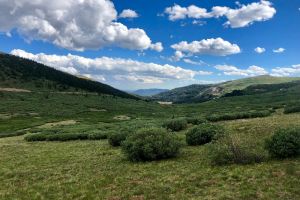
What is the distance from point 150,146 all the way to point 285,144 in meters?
9.27

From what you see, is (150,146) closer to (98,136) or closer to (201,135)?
(201,135)

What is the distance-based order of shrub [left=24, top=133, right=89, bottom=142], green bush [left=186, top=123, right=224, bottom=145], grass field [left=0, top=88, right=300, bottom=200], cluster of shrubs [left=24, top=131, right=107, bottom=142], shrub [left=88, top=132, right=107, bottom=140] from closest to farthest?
grass field [left=0, top=88, right=300, bottom=200] → green bush [left=186, top=123, right=224, bottom=145] → shrub [left=88, top=132, right=107, bottom=140] → cluster of shrubs [left=24, top=131, right=107, bottom=142] → shrub [left=24, top=133, right=89, bottom=142]

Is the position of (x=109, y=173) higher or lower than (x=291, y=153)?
lower

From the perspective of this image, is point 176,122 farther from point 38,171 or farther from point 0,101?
point 0,101

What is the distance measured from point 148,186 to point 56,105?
447 ft

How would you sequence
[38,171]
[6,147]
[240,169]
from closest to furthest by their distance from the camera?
[240,169] → [38,171] → [6,147]

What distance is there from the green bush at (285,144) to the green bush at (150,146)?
697cm

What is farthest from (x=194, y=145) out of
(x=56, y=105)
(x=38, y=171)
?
(x=56, y=105)

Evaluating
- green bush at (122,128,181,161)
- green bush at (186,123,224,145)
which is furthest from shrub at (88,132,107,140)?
green bush at (122,128,181,161)

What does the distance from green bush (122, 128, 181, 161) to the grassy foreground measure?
0.87 metres

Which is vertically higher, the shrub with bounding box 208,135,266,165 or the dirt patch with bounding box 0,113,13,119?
the shrub with bounding box 208,135,266,165

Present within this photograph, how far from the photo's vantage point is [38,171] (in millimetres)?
26875

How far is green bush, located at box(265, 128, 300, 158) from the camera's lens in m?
22.9

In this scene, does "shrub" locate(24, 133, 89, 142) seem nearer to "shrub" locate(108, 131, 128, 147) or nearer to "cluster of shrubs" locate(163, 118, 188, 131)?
"cluster of shrubs" locate(163, 118, 188, 131)
